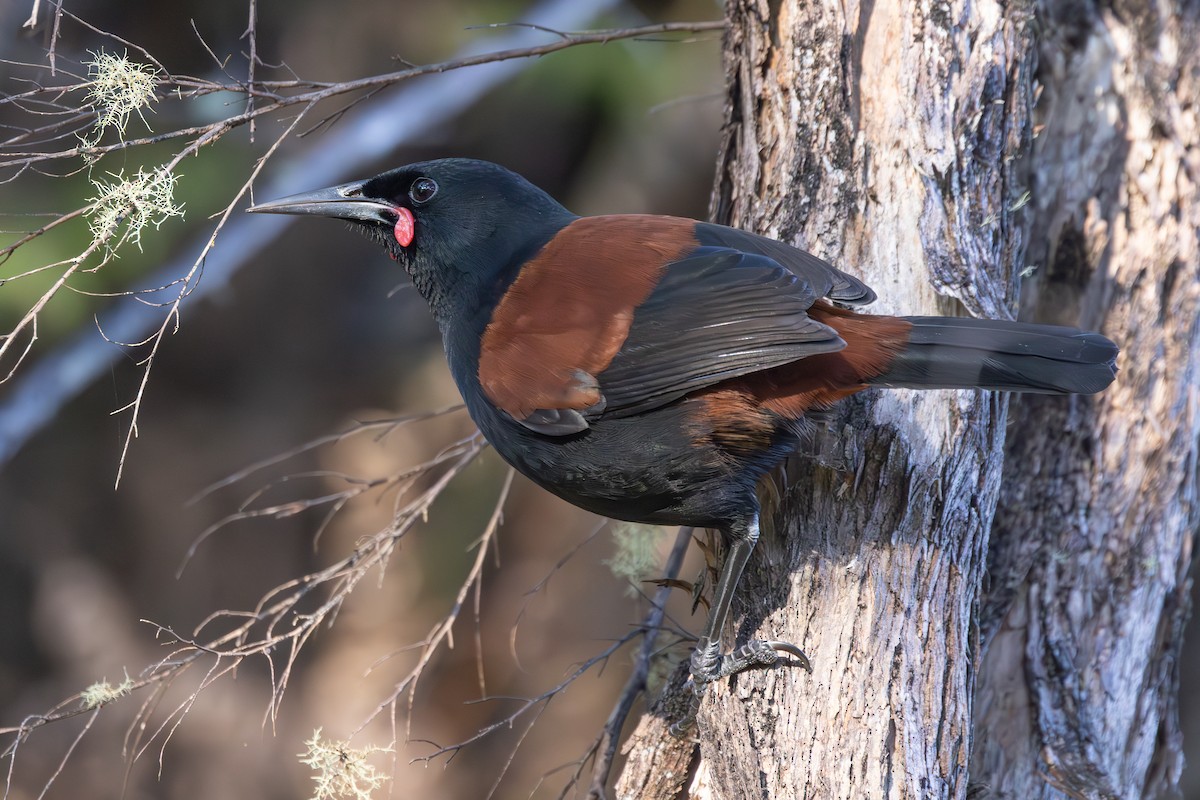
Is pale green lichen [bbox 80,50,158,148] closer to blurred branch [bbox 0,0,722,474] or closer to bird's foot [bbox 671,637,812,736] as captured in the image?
blurred branch [bbox 0,0,722,474]

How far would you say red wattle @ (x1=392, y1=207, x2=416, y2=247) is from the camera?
110 inches

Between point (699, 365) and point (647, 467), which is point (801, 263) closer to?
point (699, 365)

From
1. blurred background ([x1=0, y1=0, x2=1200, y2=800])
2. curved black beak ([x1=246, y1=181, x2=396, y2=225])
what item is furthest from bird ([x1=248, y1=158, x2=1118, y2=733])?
blurred background ([x1=0, y1=0, x2=1200, y2=800])

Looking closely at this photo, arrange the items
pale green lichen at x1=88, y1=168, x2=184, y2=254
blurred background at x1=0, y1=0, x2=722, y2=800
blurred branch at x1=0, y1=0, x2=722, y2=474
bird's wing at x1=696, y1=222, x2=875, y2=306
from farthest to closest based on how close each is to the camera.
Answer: blurred background at x1=0, y1=0, x2=722, y2=800
blurred branch at x1=0, y1=0, x2=722, y2=474
bird's wing at x1=696, y1=222, x2=875, y2=306
pale green lichen at x1=88, y1=168, x2=184, y2=254

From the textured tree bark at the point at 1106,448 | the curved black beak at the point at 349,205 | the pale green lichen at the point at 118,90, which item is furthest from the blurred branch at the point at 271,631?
the textured tree bark at the point at 1106,448

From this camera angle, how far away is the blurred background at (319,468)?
197 inches

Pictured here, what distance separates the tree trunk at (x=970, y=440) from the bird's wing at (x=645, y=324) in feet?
1.07

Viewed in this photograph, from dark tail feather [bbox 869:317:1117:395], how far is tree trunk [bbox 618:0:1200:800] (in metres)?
0.25

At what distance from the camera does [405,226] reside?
9.20 ft

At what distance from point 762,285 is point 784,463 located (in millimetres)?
480

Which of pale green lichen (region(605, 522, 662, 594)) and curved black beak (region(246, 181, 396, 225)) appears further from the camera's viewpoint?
pale green lichen (region(605, 522, 662, 594))

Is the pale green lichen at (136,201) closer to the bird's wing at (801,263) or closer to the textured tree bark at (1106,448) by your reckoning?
the bird's wing at (801,263)

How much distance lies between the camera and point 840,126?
2672 millimetres

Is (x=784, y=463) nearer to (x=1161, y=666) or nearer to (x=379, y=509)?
(x=1161, y=666)
